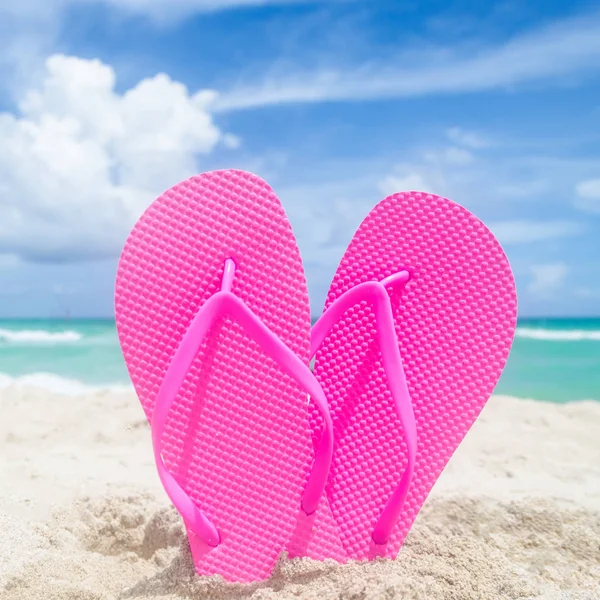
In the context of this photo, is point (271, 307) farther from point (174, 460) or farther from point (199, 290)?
point (174, 460)

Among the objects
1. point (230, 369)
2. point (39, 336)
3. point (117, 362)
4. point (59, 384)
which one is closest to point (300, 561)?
point (230, 369)

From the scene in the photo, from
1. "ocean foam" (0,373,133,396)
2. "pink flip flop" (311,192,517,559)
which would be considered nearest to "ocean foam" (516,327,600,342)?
"ocean foam" (0,373,133,396)

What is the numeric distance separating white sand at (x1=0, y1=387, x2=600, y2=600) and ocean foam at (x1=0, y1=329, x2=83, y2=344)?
13.0 metres

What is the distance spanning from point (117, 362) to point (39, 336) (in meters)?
7.70

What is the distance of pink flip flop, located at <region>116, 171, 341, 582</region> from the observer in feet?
4.56

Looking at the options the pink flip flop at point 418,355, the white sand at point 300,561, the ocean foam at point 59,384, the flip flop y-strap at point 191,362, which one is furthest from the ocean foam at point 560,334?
the flip flop y-strap at point 191,362

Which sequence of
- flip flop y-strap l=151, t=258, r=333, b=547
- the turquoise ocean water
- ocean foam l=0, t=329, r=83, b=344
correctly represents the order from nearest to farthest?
flip flop y-strap l=151, t=258, r=333, b=547, the turquoise ocean water, ocean foam l=0, t=329, r=83, b=344

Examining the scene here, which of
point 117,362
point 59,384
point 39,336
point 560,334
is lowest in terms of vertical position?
point 59,384

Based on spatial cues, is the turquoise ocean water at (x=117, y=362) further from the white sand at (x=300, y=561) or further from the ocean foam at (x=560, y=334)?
the white sand at (x=300, y=561)

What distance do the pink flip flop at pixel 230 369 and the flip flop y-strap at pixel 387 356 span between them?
7 centimetres

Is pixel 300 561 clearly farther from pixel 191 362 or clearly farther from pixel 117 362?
pixel 117 362

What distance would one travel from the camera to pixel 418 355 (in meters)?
1.52

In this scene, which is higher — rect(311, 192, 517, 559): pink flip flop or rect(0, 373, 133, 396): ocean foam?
rect(311, 192, 517, 559): pink flip flop

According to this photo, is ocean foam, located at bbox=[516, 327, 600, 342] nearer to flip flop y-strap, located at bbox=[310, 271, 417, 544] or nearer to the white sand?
the white sand
